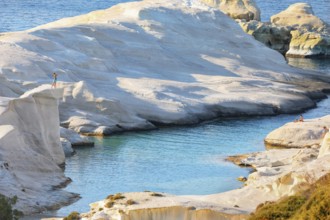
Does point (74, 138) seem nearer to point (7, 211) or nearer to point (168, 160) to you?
point (168, 160)

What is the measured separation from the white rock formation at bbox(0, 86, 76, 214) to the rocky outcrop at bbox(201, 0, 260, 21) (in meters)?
62.0

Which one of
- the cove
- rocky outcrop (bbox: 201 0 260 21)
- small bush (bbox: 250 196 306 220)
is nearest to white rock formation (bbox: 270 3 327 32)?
rocky outcrop (bbox: 201 0 260 21)

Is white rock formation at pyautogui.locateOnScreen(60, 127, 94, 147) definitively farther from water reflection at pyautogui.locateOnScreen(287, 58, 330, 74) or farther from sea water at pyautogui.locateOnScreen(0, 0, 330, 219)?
water reflection at pyautogui.locateOnScreen(287, 58, 330, 74)

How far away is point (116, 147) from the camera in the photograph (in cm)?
5712

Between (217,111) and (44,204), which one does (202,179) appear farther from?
(217,111)

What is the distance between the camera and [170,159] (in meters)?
54.4

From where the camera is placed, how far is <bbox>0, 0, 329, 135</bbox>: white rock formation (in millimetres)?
62469

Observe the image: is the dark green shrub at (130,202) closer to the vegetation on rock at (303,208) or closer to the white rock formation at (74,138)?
the vegetation on rock at (303,208)

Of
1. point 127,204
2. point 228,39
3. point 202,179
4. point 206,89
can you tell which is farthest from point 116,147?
point 228,39

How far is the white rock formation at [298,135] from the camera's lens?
58.3 metres

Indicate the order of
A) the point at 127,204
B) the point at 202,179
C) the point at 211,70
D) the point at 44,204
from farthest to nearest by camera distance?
the point at 211,70 < the point at 202,179 < the point at 44,204 < the point at 127,204

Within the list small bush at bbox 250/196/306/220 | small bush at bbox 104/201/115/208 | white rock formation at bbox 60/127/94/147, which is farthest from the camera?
white rock formation at bbox 60/127/94/147

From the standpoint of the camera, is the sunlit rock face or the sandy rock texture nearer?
the sunlit rock face

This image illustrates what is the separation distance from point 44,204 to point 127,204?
7.12 meters
